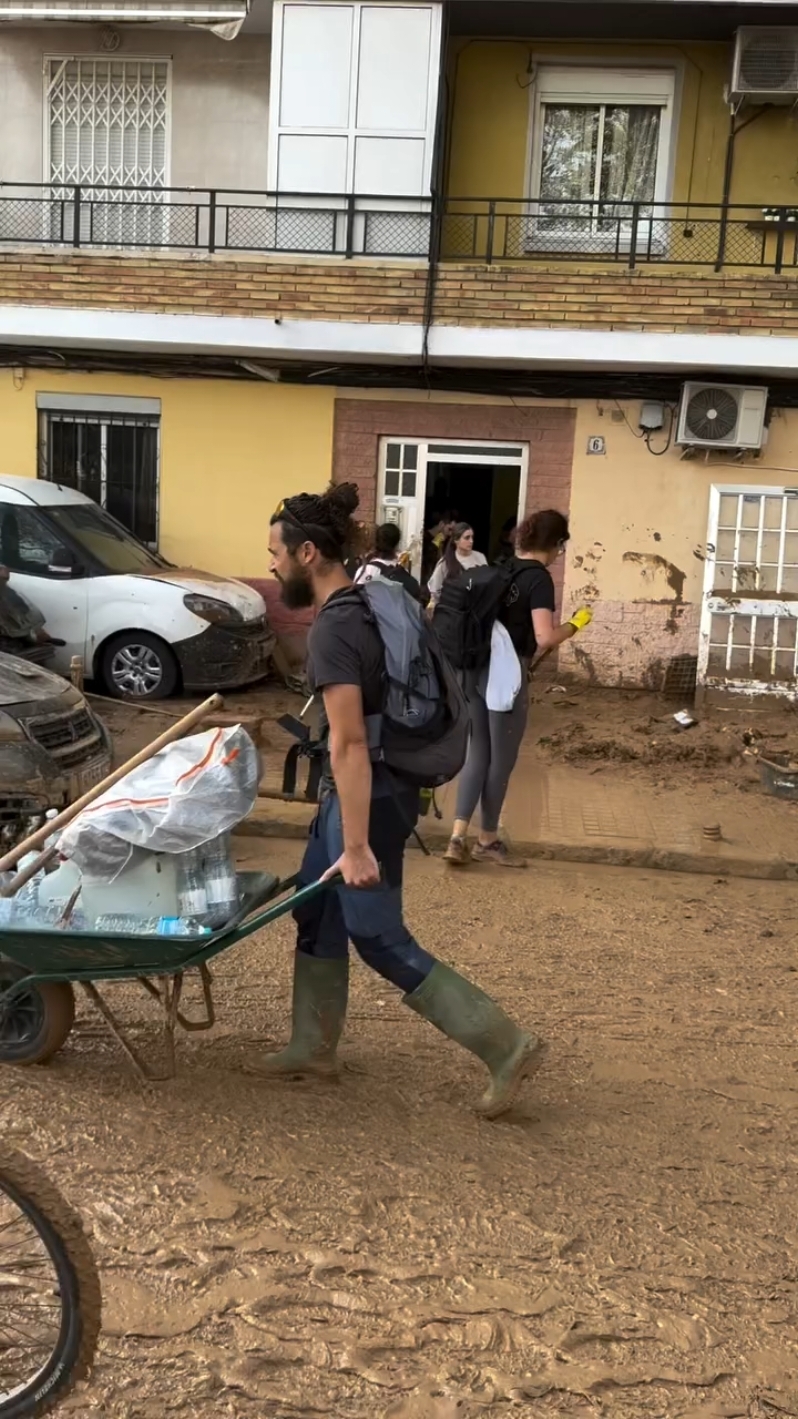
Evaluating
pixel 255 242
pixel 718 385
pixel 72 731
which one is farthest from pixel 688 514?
pixel 72 731

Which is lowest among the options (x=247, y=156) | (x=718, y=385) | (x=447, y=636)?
(x=447, y=636)

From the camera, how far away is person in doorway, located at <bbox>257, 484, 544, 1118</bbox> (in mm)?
3346

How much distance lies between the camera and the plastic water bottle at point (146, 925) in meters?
3.36

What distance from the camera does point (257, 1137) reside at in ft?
11.8

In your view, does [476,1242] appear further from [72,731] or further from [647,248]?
[647,248]

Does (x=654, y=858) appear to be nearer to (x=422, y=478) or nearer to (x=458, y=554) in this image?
(x=458, y=554)

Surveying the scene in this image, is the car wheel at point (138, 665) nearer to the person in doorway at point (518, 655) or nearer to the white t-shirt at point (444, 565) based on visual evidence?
the white t-shirt at point (444, 565)

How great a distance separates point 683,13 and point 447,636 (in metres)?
8.82

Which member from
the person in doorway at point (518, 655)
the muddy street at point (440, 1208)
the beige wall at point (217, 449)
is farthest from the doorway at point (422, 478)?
the muddy street at point (440, 1208)

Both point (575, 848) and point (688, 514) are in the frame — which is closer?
point (575, 848)

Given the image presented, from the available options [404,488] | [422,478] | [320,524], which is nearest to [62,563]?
[404,488]

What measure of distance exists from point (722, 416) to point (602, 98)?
383 centimetres

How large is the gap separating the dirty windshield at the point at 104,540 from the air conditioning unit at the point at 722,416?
17.3 ft

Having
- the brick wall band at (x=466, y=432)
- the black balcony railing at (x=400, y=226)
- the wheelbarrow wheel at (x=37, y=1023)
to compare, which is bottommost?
the wheelbarrow wheel at (x=37, y=1023)
